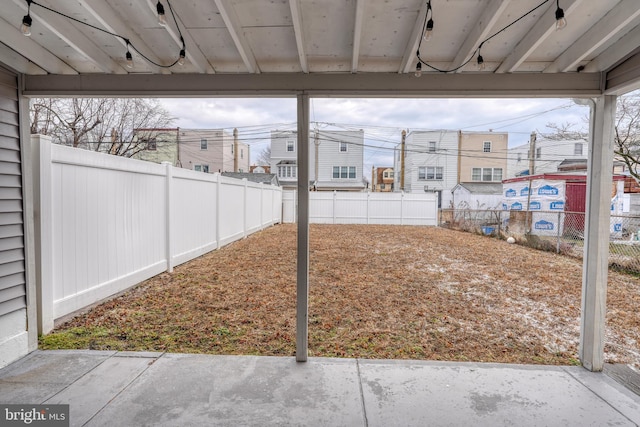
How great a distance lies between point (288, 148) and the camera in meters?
23.1

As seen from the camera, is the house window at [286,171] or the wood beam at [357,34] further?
the house window at [286,171]

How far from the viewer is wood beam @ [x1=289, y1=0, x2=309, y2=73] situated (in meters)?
1.78

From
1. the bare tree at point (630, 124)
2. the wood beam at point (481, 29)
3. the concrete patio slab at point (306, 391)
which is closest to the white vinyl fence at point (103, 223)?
the concrete patio slab at point (306, 391)

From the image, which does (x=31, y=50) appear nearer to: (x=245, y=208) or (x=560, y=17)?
(x=560, y=17)

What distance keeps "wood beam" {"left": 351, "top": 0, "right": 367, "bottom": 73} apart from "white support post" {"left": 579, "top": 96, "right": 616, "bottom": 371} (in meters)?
1.96

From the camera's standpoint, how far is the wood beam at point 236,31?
1.82 m

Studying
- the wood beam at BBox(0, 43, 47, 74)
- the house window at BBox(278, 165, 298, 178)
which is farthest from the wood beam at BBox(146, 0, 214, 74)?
the house window at BBox(278, 165, 298, 178)

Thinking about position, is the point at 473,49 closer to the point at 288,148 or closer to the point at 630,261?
the point at 630,261

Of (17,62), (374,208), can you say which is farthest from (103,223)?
(374,208)

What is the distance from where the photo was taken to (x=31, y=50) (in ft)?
7.63

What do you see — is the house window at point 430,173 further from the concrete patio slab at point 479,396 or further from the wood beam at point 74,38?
the wood beam at point 74,38

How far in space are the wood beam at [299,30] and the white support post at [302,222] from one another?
29cm

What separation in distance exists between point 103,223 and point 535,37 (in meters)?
4.48

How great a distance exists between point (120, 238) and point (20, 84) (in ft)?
6.72
